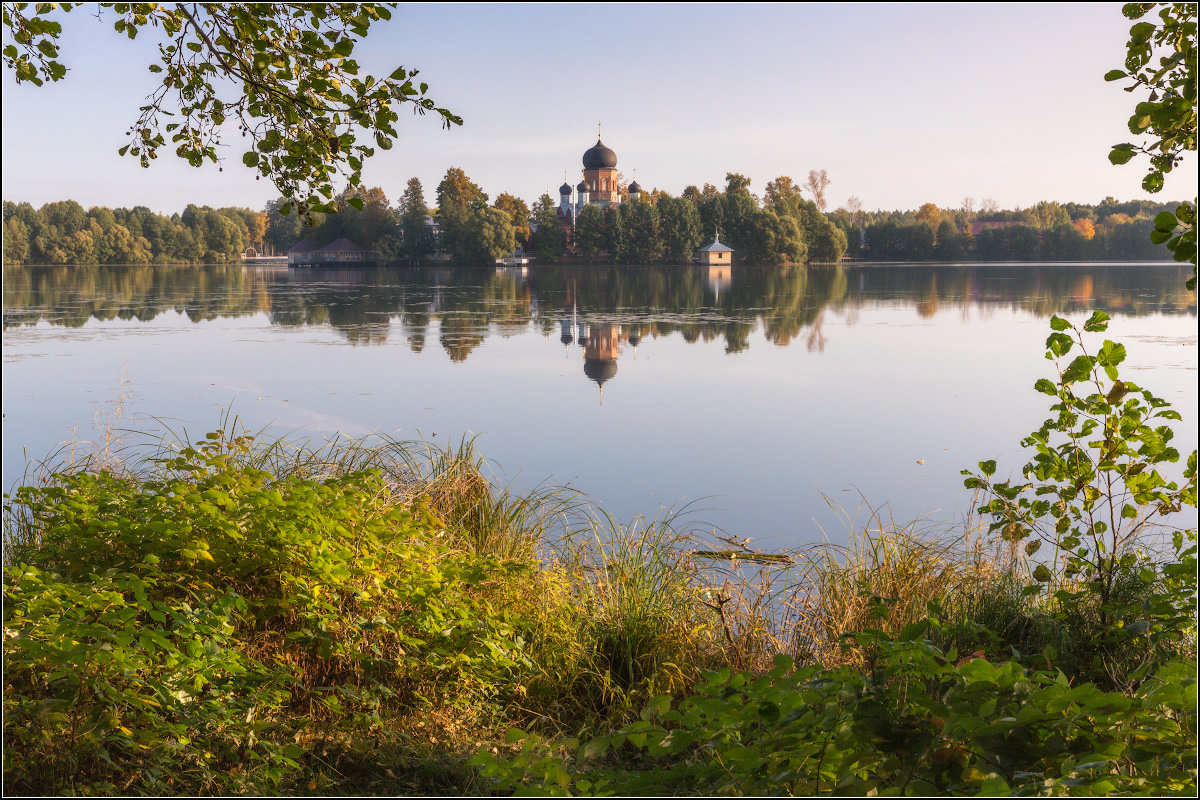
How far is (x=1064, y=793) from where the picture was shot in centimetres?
177

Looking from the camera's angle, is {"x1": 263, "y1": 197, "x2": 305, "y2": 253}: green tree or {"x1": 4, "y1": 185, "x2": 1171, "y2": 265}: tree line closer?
{"x1": 4, "y1": 185, "x2": 1171, "y2": 265}: tree line

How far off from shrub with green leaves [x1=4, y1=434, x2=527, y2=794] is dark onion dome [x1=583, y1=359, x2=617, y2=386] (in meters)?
8.93

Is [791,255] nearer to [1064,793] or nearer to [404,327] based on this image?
[404,327]

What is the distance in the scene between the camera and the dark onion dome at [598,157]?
8100cm

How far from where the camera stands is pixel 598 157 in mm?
81312

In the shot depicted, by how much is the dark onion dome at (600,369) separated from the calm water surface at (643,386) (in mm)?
95

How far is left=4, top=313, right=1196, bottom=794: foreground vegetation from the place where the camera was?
2.09m

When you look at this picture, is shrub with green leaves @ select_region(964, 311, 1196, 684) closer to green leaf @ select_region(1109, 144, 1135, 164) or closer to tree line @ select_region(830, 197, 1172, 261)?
green leaf @ select_region(1109, 144, 1135, 164)

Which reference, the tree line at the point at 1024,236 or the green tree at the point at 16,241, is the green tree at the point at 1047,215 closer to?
the tree line at the point at 1024,236

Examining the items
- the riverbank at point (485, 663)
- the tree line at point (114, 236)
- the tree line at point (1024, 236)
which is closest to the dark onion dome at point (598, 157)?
the tree line at point (1024, 236)

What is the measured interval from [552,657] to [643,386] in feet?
28.4

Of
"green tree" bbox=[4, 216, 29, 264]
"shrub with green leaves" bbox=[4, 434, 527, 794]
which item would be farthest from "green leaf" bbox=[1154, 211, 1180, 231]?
"green tree" bbox=[4, 216, 29, 264]

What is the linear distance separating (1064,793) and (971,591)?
244 centimetres

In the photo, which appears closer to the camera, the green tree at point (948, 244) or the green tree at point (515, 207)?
the green tree at point (948, 244)
